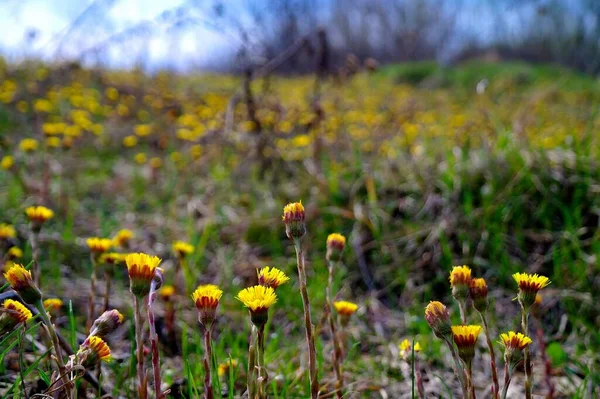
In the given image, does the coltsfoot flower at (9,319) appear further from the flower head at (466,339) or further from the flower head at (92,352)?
the flower head at (466,339)

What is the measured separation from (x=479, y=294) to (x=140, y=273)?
647 mm

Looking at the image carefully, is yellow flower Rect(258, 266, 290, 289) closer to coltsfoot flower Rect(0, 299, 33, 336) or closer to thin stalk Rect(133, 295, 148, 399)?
thin stalk Rect(133, 295, 148, 399)

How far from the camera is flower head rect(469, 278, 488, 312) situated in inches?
40.4

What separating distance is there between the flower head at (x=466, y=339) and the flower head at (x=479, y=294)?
0.14m

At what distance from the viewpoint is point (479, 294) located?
1031 millimetres

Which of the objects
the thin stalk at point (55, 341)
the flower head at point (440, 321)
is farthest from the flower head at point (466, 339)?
the thin stalk at point (55, 341)

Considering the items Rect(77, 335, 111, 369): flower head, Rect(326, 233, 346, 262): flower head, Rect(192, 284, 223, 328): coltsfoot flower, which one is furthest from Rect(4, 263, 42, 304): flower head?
Rect(326, 233, 346, 262): flower head

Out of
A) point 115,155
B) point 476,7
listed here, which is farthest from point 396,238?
point 476,7

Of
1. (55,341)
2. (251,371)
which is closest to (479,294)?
(251,371)

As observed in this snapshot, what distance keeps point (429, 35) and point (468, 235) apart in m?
22.1

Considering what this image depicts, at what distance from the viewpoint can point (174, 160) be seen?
4.22 metres

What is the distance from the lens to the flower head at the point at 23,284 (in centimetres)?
86

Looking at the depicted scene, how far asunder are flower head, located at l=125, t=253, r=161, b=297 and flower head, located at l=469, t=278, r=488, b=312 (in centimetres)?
62

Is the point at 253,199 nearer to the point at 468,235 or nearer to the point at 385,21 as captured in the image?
the point at 468,235
